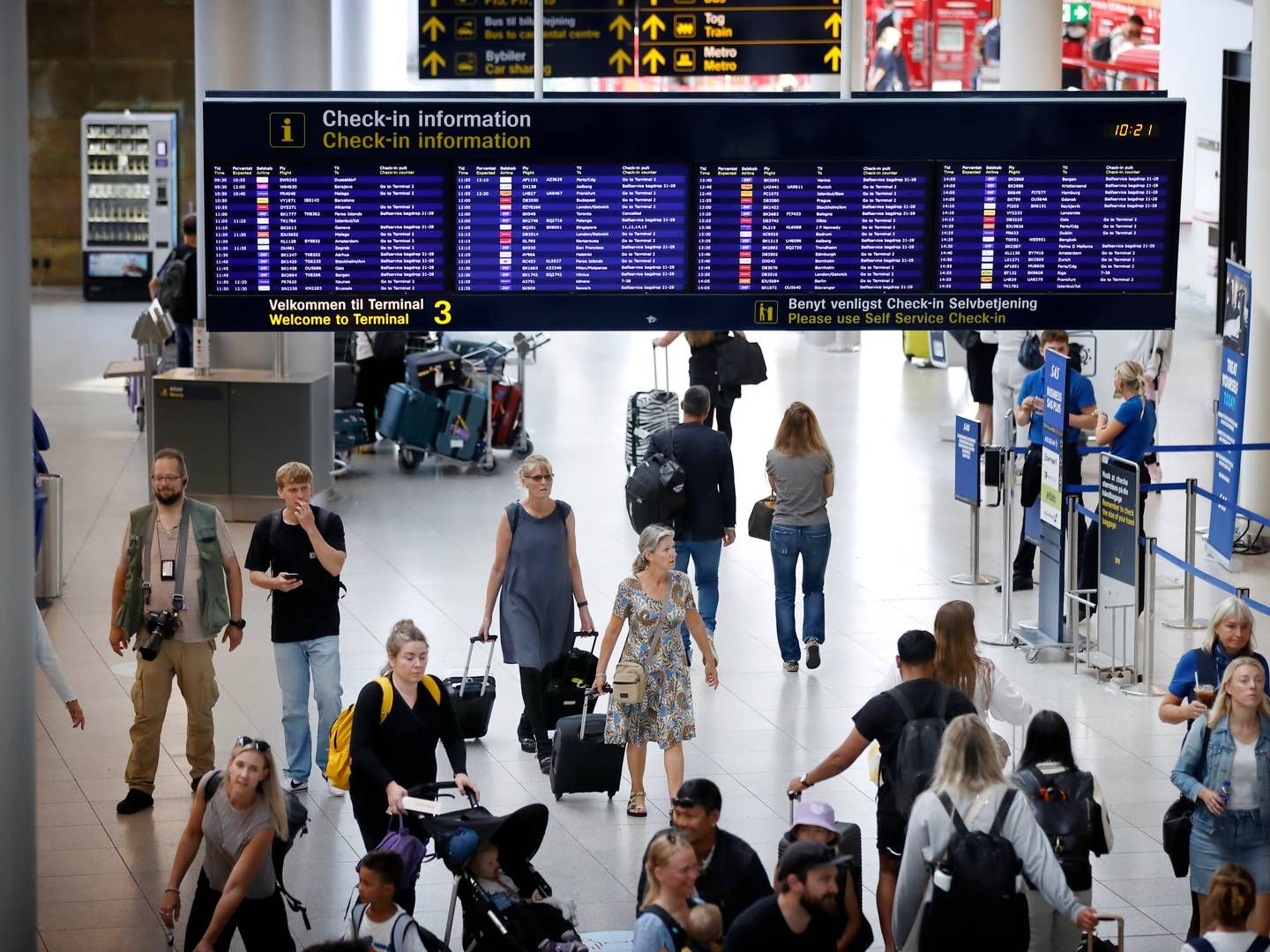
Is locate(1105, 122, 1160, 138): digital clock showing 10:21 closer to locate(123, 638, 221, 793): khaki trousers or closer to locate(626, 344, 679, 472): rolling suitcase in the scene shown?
locate(123, 638, 221, 793): khaki trousers

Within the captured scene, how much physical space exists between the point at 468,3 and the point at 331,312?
829cm

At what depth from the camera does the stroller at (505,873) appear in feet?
22.8

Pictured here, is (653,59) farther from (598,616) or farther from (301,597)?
(301,597)

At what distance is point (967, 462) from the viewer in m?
13.6

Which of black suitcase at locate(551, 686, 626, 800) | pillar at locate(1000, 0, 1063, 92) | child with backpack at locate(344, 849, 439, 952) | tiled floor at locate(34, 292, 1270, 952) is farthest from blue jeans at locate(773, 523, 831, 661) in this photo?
pillar at locate(1000, 0, 1063, 92)

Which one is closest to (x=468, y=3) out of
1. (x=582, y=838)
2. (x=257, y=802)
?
(x=582, y=838)

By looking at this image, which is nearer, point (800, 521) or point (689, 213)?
point (689, 213)

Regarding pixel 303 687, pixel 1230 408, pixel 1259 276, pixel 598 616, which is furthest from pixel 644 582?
pixel 1259 276

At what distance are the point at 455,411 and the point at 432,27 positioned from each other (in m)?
3.53

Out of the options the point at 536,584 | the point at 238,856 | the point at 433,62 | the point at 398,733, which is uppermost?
the point at 433,62

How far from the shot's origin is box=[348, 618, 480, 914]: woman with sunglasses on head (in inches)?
304

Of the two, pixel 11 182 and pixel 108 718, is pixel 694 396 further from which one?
pixel 11 182

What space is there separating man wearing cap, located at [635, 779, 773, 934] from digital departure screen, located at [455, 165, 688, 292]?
3.00 meters

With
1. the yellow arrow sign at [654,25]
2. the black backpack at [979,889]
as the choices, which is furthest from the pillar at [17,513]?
the yellow arrow sign at [654,25]
